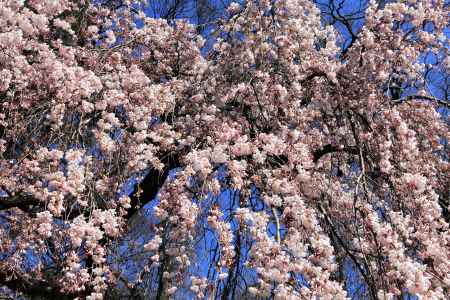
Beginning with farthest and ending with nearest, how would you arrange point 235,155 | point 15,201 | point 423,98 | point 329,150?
1. point 423,98
2. point 329,150
3. point 15,201
4. point 235,155

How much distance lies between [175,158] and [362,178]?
137 centimetres

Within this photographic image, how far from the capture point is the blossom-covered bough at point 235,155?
8.64 ft

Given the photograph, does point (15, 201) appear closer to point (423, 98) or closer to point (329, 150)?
point (329, 150)

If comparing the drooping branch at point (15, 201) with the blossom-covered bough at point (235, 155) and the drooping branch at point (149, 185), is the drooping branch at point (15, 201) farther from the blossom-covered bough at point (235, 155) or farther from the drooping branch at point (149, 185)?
the drooping branch at point (149, 185)

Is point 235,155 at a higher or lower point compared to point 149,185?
lower

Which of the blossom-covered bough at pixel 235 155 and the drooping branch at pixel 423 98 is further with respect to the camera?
the drooping branch at pixel 423 98

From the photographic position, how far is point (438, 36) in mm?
4270

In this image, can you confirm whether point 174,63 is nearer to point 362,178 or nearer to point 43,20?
point 43,20

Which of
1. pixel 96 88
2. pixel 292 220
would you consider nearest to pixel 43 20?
pixel 96 88

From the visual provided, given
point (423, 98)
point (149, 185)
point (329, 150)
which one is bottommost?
point (149, 185)

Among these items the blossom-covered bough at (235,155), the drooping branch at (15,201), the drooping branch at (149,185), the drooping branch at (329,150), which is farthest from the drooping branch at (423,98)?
the drooping branch at (15,201)

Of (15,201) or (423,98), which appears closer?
(15,201)

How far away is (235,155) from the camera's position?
3102mm

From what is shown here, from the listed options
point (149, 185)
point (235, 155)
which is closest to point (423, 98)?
point (235, 155)
